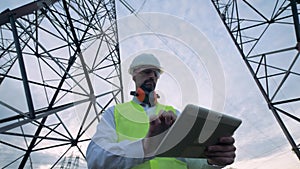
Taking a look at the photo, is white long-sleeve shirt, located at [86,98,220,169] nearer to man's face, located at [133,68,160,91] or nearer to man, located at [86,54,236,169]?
man, located at [86,54,236,169]

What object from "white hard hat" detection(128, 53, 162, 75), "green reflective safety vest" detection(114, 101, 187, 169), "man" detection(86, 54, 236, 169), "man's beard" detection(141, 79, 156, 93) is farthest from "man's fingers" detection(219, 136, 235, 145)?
"white hard hat" detection(128, 53, 162, 75)

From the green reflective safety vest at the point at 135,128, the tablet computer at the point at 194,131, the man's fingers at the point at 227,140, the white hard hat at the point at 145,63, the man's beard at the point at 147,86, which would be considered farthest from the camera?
the white hard hat at the point at 145,63

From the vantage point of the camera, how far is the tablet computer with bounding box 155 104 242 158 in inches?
43.0

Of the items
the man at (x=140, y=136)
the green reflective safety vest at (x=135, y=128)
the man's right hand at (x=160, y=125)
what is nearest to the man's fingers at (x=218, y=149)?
the man at (x=140, y=136)

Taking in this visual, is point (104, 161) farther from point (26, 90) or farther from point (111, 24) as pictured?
point (111, 24)

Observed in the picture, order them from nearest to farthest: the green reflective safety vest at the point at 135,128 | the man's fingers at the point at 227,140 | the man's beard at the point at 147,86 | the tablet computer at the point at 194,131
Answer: the tablet computer at the point at 194,131 < the man's fingers at the point at 227,140 < the green reflective safety vest at the point at 135,128 < the man's beard at the point at 147,86

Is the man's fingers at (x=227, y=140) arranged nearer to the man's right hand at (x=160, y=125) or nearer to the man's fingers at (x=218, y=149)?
the man's fingers at (x=218, y=149)

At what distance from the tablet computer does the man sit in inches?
2.2

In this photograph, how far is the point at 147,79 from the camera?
6.88ft

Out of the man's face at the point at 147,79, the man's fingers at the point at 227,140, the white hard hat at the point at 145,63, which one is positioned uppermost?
the white hard hat at the point at 145,63

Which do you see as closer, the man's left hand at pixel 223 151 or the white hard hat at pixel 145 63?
the man's left hand at pixel 223 151

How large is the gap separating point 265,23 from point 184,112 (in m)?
6.20

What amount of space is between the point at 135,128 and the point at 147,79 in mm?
560

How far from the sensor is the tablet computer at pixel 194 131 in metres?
1.09
